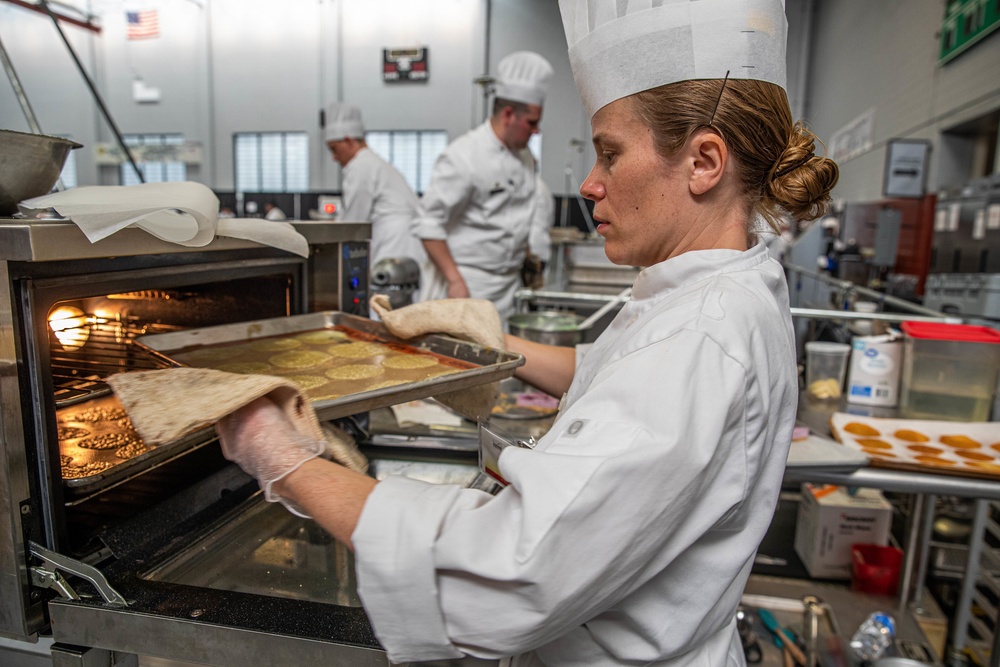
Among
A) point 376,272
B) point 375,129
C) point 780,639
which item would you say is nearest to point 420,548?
point 376,272

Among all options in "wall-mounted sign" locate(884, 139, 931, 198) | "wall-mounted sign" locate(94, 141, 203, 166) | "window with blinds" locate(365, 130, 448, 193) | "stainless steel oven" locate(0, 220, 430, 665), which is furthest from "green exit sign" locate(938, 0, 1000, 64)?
"wall-mounted sign" locate(94, 141, 203, 166)

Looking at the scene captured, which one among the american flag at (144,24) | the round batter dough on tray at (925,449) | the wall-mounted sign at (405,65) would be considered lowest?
the round batter dough on tray at (925,449)

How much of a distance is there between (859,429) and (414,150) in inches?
313

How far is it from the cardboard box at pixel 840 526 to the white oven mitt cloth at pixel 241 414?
2366mm

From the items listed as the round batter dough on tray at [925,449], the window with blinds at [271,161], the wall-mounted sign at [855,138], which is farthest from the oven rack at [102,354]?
the window with blinds at [271,161]

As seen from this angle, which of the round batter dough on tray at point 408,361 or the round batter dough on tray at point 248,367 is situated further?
the round batter dough on tray at point 408,361

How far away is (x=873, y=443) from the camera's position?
5.81ft

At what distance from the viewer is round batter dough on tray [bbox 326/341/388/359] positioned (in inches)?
51.6

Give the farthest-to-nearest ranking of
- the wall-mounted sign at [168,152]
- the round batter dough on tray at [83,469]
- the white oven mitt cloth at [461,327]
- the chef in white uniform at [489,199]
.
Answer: the wall-mounted sign at [168,152] → the chef in white uniform at [489,199] → the white oven mitt cloth at [461,327] → the round batter dough on tray at [83,469]

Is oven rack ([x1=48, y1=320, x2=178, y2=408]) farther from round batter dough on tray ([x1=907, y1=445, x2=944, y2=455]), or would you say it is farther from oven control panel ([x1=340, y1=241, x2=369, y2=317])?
round batter dough on tray ([x1=907, y1=445, x2=944, y2=455])

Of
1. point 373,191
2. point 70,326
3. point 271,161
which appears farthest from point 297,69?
point 70,326

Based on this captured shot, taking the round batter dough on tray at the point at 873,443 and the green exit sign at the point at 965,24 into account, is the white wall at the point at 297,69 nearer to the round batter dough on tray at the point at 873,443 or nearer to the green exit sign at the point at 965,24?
the green exit sign at the point at 965,24

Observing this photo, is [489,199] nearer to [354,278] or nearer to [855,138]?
[354,278]

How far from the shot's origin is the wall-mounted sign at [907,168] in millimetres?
5129
